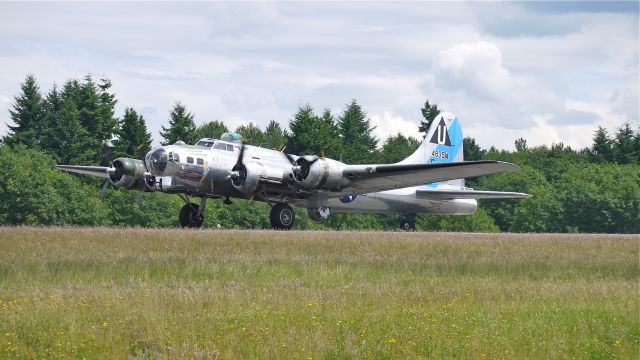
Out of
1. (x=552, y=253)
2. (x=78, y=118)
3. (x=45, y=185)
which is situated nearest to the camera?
(x=552, y=253)

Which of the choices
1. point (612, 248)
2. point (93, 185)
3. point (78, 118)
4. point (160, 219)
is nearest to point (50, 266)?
point (612, 248)

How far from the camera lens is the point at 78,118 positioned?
288 ft

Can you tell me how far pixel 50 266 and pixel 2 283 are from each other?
2.48 m

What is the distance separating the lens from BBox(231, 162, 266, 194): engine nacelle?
35.8 meters

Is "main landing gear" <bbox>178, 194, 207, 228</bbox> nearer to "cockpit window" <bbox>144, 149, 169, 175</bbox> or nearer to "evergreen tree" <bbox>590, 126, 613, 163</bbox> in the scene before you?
"cockpit window" <bbox>144, 149, 169, 175</bbox>

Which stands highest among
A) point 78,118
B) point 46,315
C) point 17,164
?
point 78,118

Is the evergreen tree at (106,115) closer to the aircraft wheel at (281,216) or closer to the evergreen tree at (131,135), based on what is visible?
the evergreen tree at (131,135)

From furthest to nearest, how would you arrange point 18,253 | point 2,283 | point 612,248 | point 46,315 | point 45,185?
point 45,185 < point 612,248 < point 18,253 < point 2,283 < point 46,315

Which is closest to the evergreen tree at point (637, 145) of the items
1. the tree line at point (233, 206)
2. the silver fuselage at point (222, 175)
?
the tree line at point (233, 206)

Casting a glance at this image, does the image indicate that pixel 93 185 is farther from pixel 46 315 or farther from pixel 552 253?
pixel 46 315

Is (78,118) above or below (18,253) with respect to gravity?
above

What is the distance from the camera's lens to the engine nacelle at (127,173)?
36.5 m

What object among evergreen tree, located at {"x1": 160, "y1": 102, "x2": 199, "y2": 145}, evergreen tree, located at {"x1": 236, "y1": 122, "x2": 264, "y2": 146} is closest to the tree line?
evergreen tree, located at {"x1": 160, "y1": 102, "x2": 199, "y2": 145}

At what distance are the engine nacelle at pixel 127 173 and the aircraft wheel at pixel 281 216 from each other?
5.46 meters
